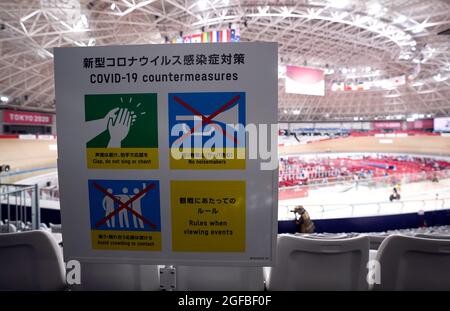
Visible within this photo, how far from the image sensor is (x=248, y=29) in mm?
18375

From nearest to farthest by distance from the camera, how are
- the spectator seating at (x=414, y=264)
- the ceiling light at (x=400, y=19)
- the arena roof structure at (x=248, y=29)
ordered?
the spectator seating at (x=414, y=264) → the arena roof structure at (x=248, y=29) → the ceiling light at (x=400, y=19)

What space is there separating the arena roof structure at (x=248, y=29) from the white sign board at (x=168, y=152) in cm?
1206

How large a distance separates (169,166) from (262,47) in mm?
723

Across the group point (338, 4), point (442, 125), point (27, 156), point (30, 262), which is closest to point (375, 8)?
point (338, 4)

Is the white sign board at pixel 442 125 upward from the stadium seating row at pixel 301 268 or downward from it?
upward

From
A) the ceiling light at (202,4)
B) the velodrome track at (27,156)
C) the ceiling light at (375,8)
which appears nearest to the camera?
the ceiling light at (202,4)

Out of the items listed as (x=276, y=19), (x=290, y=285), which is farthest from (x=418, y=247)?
(x=276, y=19)

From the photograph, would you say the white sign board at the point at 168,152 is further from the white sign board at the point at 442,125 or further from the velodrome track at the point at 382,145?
the white sign board at the point at 442,125

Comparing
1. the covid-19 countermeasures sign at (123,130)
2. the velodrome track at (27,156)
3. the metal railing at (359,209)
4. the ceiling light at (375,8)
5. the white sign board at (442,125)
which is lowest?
the metal railing at (359,209)

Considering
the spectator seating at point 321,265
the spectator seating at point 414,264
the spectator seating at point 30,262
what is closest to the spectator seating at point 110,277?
the spectator seating at point 30,262

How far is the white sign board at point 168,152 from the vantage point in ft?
4.22

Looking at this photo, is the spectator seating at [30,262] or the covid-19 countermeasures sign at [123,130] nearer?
the covid-19 countermeasures sign at [123,130]

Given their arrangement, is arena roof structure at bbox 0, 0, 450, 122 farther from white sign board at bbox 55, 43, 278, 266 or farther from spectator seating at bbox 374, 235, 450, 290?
spectator seating at bbox 374, 235, 450, 290
